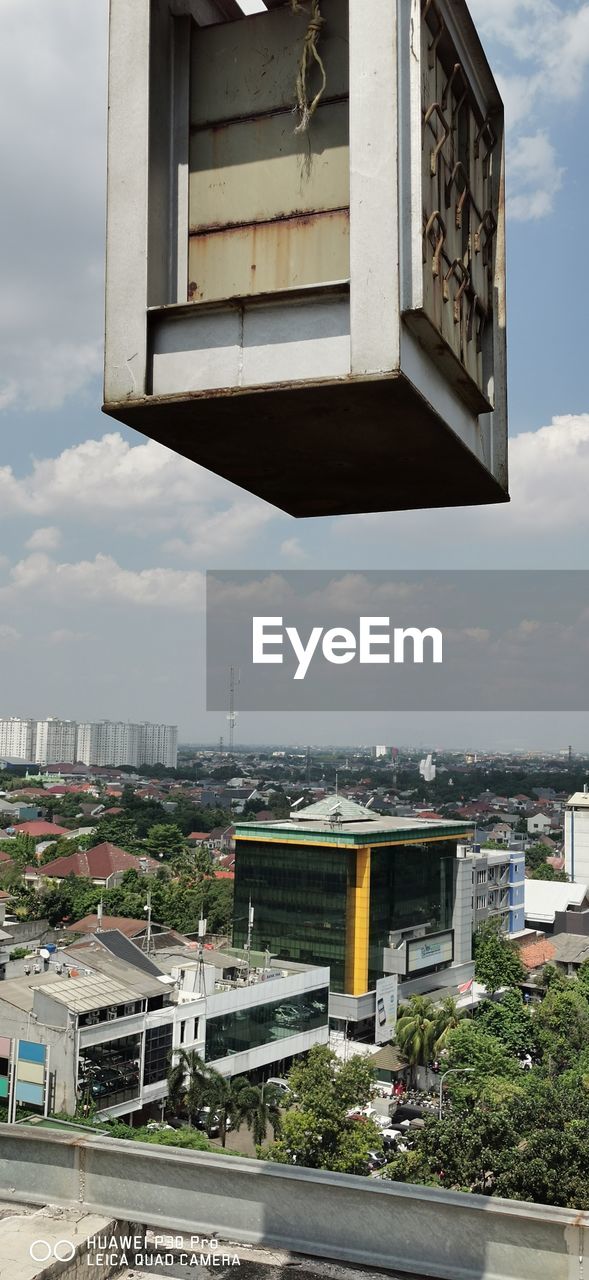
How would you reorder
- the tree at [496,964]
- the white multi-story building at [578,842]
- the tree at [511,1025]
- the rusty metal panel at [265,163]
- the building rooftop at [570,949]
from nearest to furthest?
1. the rusty metal panel at [265,163]
2. the tree at [511,1025]
3. the tree at [496,964]
4. the building rooftop at [570,949]
5. the white multi-story building at [578,842]

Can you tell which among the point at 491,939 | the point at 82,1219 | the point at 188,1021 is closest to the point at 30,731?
the point at 491,939

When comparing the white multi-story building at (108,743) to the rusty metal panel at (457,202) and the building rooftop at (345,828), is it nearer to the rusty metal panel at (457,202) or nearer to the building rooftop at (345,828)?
the building rooftop at (345,828)

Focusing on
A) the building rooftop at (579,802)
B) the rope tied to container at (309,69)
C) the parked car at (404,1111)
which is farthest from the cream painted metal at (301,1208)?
the building rooftop at (579,802)

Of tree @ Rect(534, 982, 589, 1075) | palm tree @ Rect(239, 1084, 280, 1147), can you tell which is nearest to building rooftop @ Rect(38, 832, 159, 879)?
tree @ Rect(534, 982, 589, 1075)

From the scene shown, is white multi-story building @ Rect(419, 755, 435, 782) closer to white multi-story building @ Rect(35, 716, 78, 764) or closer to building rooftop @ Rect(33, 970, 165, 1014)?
white multi-story building @ Rect(35, 716, 78, 764)

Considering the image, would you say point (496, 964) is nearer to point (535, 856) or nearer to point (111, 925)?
point (111, 925)

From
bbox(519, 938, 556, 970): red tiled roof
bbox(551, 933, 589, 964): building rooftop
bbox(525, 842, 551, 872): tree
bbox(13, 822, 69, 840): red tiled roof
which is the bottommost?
bbox(525, 842, 551, 872): tree
